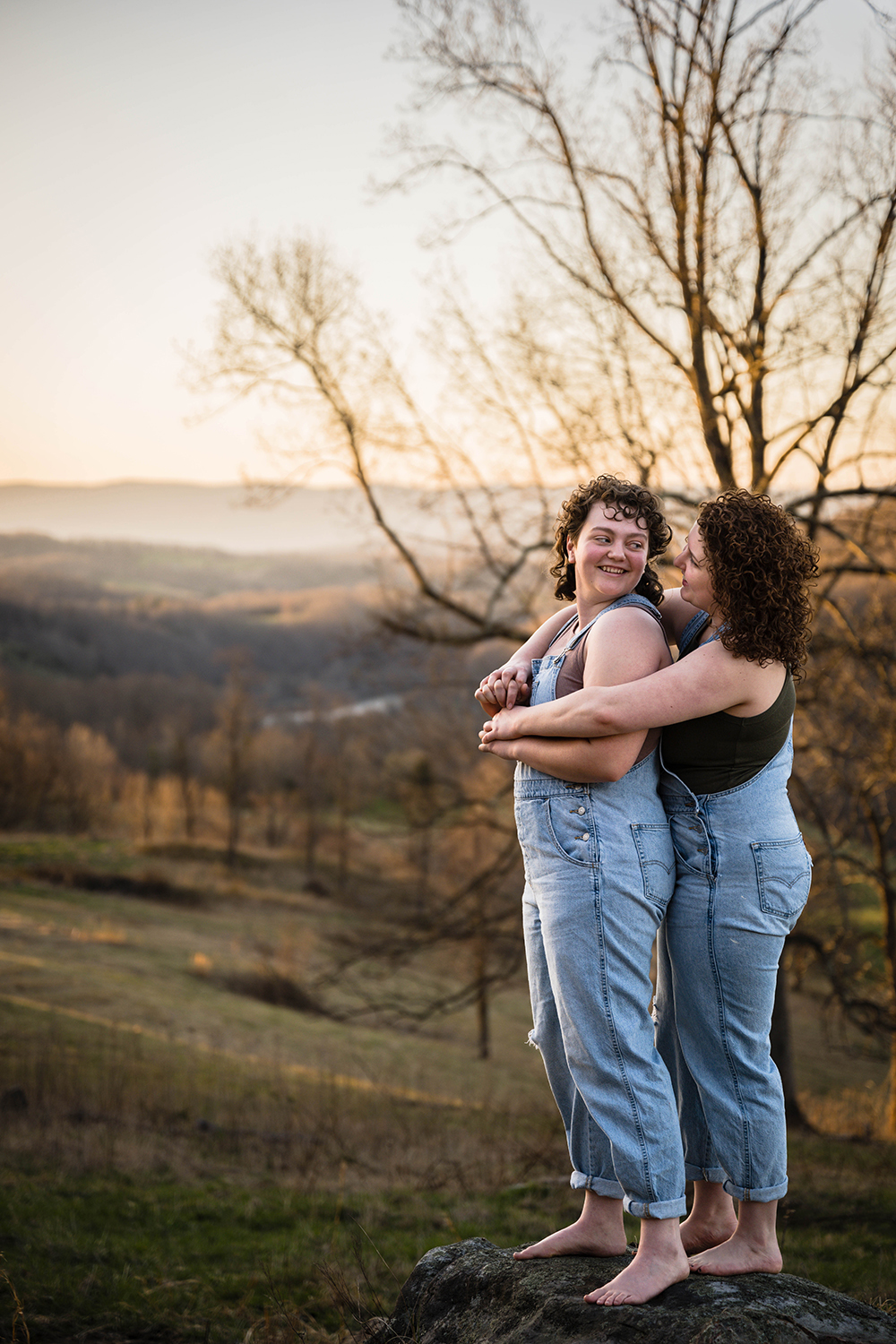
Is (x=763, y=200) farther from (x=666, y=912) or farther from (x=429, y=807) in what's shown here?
(x=429, y=807)

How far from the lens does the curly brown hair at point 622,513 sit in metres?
2.99

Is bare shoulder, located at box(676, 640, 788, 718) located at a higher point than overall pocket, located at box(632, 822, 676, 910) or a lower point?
higher

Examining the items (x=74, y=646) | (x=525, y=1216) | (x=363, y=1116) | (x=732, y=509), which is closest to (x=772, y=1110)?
(x=732, y=509)

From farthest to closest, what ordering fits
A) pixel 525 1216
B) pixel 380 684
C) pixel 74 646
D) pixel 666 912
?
1. pixel 74 646
2. pixel 380 684
3. pixel 525 1216
4. pixel 666 912

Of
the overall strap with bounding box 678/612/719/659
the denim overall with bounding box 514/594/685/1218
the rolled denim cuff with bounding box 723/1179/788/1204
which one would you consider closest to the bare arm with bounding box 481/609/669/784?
the denim overall with bounding box 514/594/685/1218

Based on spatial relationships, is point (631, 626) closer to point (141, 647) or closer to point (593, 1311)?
point (593, 1311)

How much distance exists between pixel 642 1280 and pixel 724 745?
1.60 m

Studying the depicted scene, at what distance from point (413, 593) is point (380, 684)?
10.4 ft

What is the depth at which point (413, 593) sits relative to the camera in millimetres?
11094

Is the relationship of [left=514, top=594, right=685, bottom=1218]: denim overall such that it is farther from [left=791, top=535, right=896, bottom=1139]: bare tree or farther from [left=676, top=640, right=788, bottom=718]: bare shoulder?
[left=791, top=535, right=896, bottom=1139]: bare tree

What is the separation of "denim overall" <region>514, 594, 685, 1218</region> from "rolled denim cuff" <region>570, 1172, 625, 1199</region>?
202mm

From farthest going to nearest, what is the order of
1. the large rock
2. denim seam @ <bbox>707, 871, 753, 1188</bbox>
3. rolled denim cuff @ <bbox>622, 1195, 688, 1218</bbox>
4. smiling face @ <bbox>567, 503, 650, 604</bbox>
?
smiling face @ <bbox>567, 503, 650, 604</bbox>
denim seam @ <bbox>707, 871, 753, 1188</bbox>
rolled denim cuff @ <bbox>622, 1195, 688, 1218</bbox>
the large rock

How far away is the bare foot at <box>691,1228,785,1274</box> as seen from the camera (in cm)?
292

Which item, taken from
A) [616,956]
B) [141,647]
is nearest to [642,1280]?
[616,956]
